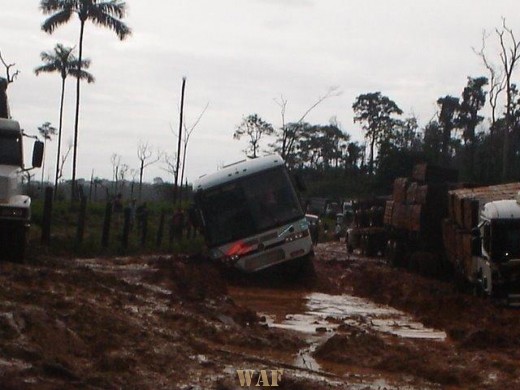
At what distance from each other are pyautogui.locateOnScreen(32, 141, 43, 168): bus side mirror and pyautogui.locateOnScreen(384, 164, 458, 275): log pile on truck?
1259cm

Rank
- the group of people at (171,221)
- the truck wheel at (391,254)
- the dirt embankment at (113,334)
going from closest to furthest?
1. the dirt embankment at (113,334)
2. the truck wheel at (391,254)
3. the group of people at (171,221)

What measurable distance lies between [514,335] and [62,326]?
624cm

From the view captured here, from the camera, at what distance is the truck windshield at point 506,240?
19.3 metres

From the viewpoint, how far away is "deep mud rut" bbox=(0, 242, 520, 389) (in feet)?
33.0

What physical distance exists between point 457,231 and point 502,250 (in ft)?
17.1

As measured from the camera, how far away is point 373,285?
24.9 metres

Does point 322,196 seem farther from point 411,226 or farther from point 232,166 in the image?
point 232,166

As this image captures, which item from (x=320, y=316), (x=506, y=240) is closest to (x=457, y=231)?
(x=506, y=240)

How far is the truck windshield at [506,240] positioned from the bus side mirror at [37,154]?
790cm

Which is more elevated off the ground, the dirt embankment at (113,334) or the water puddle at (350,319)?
the dirt embankment at (113,334)

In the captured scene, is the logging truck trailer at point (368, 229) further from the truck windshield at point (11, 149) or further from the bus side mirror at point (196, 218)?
the truck windshield at point (11, 149)

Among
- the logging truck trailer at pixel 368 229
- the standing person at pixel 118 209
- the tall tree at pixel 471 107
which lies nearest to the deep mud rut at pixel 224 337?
the logging truck trailer at pixel 368 229

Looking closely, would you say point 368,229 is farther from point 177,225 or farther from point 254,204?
point 254,204

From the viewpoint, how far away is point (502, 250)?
1941 centimetres
